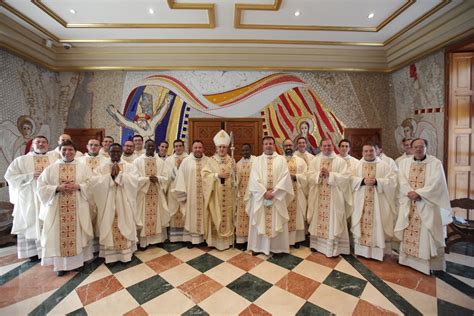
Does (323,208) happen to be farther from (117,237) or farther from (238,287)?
(117,237)

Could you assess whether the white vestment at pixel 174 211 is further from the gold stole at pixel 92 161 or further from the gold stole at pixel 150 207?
the gold stole at pixel 92 161

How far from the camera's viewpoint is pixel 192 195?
A: 170 inches

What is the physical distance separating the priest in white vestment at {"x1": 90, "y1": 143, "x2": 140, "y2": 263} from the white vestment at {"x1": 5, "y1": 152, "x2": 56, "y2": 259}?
4.59ft

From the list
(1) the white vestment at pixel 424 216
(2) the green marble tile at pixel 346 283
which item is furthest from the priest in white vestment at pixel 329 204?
(1) the white vestment at pixel 424 216

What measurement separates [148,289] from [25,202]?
3196 mm

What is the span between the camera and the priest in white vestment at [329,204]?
3.92 metres

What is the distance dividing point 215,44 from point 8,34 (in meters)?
4.94

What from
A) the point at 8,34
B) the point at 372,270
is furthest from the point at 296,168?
the point at 8,34

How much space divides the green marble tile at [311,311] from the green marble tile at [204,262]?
162cm

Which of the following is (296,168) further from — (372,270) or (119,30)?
(119,30)

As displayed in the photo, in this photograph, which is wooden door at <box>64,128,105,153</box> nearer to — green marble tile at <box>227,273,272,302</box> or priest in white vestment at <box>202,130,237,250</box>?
priest in white vestment at <box>202,130,237,250</box>

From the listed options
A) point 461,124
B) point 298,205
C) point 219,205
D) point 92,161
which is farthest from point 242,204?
point 461,124

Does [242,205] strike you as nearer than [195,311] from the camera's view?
No

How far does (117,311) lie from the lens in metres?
2.59
